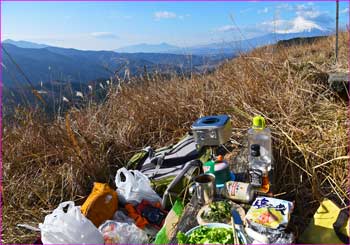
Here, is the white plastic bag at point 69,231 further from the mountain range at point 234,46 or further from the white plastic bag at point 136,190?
the mountain range at point 234,46

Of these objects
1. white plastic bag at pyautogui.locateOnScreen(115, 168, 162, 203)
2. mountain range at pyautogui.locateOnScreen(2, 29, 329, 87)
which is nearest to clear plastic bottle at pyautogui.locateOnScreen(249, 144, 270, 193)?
white plastic bag at pyautogui.locateOnScreen(115, 168, 162, 203)

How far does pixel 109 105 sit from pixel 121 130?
565 mm

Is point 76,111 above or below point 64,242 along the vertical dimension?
above

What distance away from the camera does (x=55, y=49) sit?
672cm

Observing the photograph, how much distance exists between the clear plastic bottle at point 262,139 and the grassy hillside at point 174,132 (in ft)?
1.00

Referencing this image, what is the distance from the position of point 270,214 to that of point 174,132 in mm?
1832

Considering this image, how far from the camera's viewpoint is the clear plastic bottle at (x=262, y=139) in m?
2.13

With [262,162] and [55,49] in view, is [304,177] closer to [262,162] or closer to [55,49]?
[262,162]

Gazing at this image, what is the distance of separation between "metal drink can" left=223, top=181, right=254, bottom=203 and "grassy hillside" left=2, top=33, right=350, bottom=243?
1.35ft

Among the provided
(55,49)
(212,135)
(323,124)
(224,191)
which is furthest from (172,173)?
(55,49)

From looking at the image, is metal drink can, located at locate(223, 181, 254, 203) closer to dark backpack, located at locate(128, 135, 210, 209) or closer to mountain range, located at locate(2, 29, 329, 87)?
dark backpack, located at locate(128, 135, 210, 209)

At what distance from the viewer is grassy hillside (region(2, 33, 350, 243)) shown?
7.73ft

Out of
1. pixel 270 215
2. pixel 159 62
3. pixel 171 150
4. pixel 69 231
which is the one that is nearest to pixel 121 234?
pixel 69 231

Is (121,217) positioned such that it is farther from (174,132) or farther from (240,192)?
(174,132)
